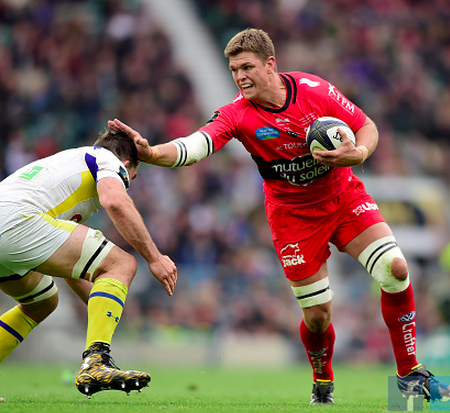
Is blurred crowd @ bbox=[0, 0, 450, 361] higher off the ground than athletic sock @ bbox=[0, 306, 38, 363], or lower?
higher

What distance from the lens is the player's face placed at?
6.51 m

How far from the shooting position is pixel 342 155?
19.8ft

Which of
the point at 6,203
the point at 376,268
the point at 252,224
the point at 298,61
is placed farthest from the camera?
the point at 298,61

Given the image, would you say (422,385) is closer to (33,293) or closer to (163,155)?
(163,155)

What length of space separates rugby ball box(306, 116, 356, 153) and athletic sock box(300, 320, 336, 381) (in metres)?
1.70

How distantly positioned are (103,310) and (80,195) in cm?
93

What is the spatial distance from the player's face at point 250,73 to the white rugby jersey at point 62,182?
1.33 metres

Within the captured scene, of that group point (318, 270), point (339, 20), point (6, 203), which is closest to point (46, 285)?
point (6, 203)

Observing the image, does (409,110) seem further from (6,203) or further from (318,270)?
(6,203)

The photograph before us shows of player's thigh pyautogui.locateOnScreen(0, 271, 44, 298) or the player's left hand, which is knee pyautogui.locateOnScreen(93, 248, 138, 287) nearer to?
player's thigh pyautogui.locateOnScreen(0, 271, 44, 298)

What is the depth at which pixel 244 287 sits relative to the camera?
51.2ft

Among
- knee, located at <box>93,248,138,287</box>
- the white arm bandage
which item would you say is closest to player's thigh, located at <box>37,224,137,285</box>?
knee, located at <box>93,248,138,287</box>

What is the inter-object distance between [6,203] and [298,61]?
49.6 ft

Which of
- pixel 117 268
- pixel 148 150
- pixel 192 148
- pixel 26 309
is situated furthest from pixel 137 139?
pixel 26 309
